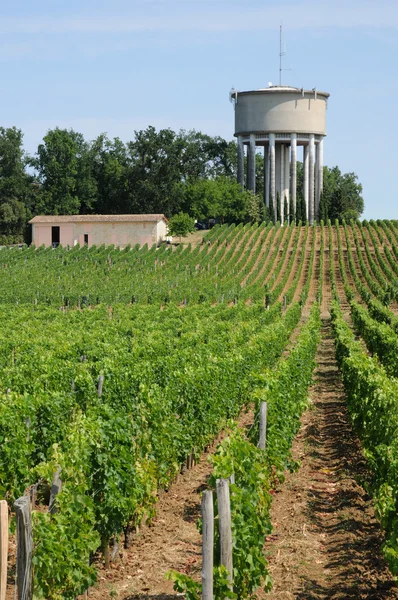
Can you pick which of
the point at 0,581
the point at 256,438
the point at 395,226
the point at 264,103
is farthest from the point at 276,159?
the point at 0,581

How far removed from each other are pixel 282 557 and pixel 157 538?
170 cm

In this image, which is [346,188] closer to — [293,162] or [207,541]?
[293,162]

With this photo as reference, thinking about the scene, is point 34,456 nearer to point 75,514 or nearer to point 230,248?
point 75,514

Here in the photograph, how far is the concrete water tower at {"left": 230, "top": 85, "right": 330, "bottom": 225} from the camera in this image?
87250 millimetres

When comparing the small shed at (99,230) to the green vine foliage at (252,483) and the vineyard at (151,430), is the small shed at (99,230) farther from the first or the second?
the green vine foliage at (252,483)

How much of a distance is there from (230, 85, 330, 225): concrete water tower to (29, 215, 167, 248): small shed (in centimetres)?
1411

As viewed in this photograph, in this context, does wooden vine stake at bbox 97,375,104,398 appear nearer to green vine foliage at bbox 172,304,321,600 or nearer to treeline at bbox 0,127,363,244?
green vine foliage at bbox 172,304,321,600

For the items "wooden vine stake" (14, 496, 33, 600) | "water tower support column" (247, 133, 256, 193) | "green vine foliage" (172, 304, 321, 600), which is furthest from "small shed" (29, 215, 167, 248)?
"wooden vine stake" (14, 496, 33, 600)

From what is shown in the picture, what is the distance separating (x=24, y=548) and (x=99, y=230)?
243 ft

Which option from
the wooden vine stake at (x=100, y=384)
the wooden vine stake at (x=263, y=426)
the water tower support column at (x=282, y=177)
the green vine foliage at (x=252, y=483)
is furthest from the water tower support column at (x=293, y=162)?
the wooden vine stake at (x=263, y=426)

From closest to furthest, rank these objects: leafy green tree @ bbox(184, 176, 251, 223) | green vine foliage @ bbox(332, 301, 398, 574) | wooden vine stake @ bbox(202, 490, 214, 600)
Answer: wooden vine stake @ bbox(202, 490, 214, 600) < green vine foliage @ bbox(332, 301, 398, 574) < leafy green tree @ bbox(184, 176, 251, 223)

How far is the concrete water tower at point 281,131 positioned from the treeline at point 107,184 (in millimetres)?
2478

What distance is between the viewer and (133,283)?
187 ft

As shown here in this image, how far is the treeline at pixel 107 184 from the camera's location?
8862 cm
